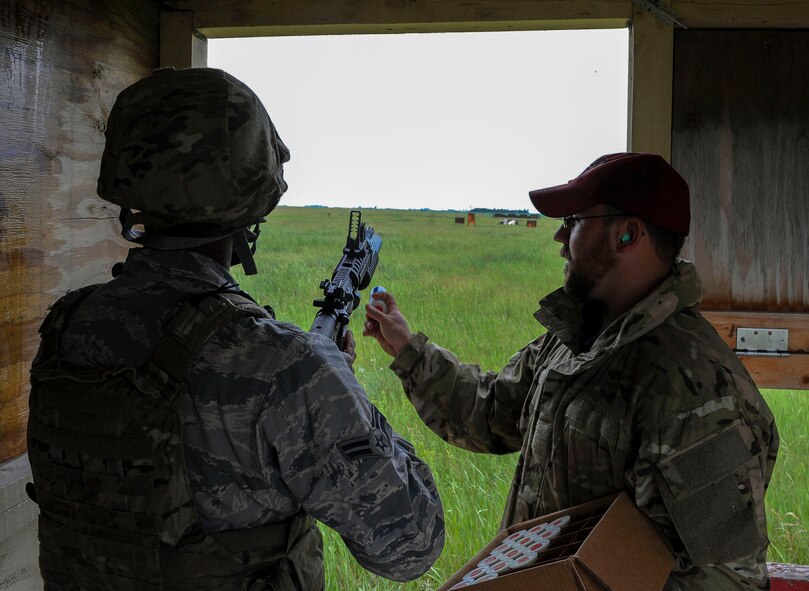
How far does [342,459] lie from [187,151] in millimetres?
594

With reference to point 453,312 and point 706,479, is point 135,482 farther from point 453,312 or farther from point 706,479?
point 453,312

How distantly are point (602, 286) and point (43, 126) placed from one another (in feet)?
5.19

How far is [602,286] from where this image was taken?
74.5 inches

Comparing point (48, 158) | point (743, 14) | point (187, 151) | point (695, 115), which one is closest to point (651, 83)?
point (695, 115)

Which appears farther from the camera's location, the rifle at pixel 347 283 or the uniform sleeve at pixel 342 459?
the rifle at pixel 347 283

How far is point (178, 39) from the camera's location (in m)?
2.51

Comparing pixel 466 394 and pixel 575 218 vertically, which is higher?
pixel 575 218

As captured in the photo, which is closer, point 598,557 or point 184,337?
point 184,337

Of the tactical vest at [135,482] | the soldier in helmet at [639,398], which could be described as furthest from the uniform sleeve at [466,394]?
the tactical vest at [135,482]

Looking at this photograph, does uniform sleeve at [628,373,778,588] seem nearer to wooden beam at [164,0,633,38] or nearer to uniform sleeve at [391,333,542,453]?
uniform sleeve at [391,333,542,453]

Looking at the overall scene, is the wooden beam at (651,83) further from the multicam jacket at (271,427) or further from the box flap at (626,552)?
the multicam jacket at (271,427)

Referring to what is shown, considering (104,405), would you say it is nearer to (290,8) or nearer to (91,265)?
(91,265)

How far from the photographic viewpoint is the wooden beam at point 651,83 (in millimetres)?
2270

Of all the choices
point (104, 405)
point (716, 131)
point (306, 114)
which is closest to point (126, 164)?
point (104, 405)
